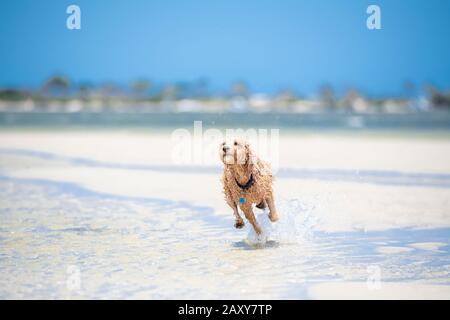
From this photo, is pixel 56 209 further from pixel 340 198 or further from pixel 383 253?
pixel 383 253

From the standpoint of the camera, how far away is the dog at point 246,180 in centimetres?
796

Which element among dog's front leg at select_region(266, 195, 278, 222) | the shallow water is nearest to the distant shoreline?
the shallow water

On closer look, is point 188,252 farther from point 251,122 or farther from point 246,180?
point 251,122

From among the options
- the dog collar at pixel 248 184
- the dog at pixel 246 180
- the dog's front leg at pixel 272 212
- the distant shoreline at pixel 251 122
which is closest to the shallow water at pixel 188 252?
the dog's front leg at pixel 272 212

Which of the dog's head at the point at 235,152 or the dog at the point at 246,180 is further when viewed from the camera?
the dog at the point at 246,180

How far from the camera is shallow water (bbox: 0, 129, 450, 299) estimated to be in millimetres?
6738

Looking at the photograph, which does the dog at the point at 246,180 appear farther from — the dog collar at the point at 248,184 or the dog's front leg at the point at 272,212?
the dog's front leg at the point at 272,212

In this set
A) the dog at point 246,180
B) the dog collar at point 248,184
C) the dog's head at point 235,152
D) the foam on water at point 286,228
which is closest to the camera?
the dog's head at point 235,152

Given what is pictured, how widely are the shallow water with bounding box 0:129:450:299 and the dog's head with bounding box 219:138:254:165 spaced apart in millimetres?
1000

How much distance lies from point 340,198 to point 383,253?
458cm

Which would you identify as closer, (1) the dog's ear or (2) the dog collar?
(1) the dog's ear

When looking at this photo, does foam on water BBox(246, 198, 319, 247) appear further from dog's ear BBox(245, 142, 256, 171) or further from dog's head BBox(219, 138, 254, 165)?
dog's head BBox(219, 138, 254, 165)

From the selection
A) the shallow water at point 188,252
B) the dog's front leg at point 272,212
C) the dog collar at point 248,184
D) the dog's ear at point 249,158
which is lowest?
the shallow water at point 188,252
